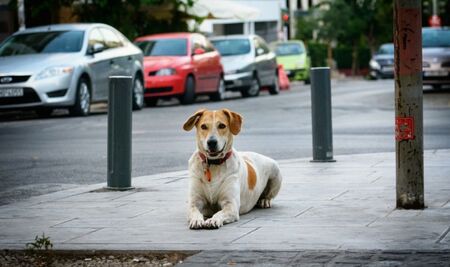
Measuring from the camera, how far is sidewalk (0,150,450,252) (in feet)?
25.5

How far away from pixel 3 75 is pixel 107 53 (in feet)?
10.2

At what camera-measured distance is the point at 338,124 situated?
2053cm

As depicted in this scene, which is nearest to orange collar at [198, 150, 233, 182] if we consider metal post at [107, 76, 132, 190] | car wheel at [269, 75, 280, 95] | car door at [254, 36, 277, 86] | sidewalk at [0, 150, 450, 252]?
sidewalk at [0, 150, 450, 252]

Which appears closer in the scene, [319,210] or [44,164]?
[319,210]

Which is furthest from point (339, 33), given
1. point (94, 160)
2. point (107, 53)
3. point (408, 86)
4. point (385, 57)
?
point (408, 86)

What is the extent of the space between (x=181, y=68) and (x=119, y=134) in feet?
55.9

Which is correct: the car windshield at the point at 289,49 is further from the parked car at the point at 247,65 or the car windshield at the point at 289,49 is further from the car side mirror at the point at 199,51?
the car side mirror at the point at 199,51

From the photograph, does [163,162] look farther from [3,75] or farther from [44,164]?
[3,75]

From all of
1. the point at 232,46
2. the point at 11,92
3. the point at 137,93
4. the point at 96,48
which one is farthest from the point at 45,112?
the point at 232,46

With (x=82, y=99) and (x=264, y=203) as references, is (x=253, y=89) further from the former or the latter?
(x=264, y=203)

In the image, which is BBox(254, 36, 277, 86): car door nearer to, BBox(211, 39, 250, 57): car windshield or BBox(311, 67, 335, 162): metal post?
BBox(211, 39, 250, 57): car windshield

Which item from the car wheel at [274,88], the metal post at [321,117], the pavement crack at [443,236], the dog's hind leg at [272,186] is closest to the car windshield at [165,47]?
the car wheel at [274,88]

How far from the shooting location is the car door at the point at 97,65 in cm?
2402

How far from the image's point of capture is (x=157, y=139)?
17969mm
